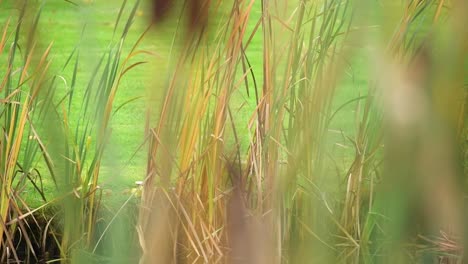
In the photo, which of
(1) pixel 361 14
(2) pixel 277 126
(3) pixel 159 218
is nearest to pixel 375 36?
(1) pixel 361 14

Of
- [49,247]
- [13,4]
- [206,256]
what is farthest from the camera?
[49,247]

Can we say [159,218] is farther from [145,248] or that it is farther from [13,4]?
[13,4]

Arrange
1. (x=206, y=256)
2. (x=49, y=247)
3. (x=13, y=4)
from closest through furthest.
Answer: (x=13, y=4), (x=206, y=256), (x=49, y=247)

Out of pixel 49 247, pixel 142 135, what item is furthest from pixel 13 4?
pixel 49 247

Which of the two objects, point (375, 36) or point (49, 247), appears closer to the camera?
point (375, 36)

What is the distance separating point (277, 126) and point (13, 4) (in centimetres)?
25

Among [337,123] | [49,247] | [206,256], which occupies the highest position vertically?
[337,123]

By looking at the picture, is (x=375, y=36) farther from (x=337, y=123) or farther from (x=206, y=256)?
(x=206, y=256)

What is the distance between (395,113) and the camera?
34cm

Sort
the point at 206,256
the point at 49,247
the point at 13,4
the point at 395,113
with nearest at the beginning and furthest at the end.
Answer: the point at 395,113
the point at 13,4
the point at 206,256
the point at 49,247

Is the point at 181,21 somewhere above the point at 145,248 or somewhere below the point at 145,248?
above

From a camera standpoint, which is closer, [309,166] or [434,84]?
[434,84]

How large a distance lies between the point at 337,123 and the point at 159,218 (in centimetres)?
11

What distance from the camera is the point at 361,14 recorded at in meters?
0.37
